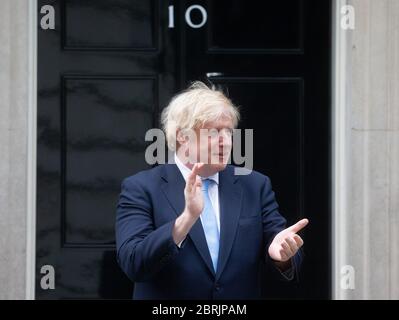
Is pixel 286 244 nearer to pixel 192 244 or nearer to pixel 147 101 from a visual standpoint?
pixel 192 244

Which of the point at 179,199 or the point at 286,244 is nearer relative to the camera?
the point at 286,244

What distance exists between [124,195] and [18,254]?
2146mm

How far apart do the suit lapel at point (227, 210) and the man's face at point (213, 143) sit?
0.35 feet

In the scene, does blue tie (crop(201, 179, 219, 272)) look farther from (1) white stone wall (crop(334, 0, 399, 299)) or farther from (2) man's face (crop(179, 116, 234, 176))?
(1) white stone wall (crop(334, 0, 399, 299))

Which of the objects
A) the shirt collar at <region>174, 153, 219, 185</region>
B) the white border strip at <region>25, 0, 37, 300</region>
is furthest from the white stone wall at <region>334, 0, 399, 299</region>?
the shirt collar at <region>174, 153, 219, 185</region>

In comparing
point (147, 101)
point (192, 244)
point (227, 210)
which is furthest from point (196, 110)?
point (147, 101)

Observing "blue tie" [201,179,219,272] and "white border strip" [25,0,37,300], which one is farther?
"white border strip" [25,0,37,300]

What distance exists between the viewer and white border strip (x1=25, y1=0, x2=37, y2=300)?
17.3ft

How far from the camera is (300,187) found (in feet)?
18.0

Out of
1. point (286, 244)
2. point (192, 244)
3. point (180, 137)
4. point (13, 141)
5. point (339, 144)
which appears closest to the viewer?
point (286, 244)

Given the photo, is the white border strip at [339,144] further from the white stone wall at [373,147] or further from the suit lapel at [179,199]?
the suit lapel at [179,199]

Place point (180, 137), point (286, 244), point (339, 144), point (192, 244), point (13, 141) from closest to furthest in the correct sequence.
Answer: point (286, 244) → point (192, 244) → point (180, 137) → point (13, 141) → point (339, 144)

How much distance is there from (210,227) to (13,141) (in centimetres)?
228

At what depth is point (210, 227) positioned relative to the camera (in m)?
3.34
